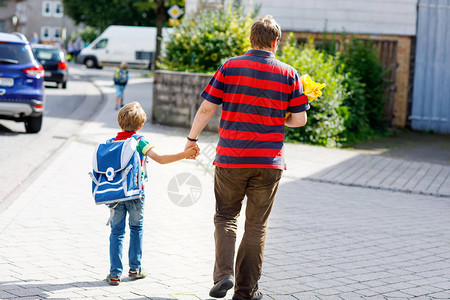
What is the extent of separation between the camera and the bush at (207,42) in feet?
52.2

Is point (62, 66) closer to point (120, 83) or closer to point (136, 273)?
point (120, 83)

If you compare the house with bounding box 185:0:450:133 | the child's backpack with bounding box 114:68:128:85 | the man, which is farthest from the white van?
the man

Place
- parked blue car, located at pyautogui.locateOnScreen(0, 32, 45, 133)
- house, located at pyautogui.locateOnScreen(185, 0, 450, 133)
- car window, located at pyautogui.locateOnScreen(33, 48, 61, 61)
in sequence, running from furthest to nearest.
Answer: car window, located at pyautogui.locateOnScreen(33, 48, 61, 61) < house, located at pyautogui.locateOnScreen(185, 0, 450, 133) < parked blue car, located at pyautogui.locateOnScreen(0, 32, 45, 133)

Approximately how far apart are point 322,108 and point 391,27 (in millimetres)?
6040

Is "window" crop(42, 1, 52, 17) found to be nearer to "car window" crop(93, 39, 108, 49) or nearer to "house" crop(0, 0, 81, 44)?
"house" crop(0, 0, 81, 44)

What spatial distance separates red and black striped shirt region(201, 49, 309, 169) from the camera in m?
4.61

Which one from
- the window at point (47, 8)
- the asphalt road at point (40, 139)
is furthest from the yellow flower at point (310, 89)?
the window at point (47, 8)

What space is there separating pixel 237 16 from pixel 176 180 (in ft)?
27.0

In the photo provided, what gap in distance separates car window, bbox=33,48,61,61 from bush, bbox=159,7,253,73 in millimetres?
10886

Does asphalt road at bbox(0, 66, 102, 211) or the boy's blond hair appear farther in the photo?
asphalt road at bbox(0, 66, 102, 211)

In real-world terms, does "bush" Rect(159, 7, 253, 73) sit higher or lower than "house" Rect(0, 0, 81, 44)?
A: lower

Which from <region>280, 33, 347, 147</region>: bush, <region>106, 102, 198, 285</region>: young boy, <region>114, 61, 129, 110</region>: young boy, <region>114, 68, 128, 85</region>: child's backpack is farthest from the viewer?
<region>114, 68, 128, 85</region>: child's backpack

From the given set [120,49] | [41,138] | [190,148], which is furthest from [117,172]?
[120,49]

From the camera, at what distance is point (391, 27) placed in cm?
1911
